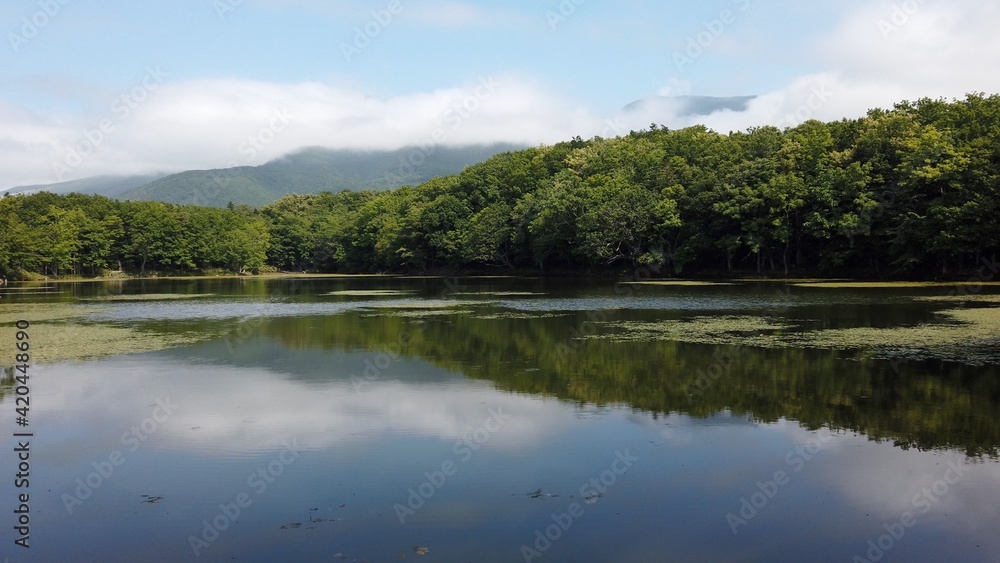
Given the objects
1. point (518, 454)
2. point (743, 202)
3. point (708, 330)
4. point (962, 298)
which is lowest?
point (518, 454)

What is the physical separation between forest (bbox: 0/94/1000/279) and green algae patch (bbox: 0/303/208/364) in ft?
136

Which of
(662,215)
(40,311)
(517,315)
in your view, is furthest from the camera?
(662,215)

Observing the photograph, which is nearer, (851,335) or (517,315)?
(851,335)

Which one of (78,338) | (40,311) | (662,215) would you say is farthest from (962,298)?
(40,311)

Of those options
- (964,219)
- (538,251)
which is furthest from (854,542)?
(538,251)

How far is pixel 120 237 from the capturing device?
92375 millimetres

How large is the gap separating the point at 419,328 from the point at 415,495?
15.7m

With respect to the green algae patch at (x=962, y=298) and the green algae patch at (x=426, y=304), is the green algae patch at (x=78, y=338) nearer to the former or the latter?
the green algae patch at (x=426, y=304)

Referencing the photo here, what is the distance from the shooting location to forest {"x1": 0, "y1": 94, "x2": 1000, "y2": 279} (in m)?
45.9

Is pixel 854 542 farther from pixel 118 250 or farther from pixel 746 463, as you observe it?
pixel 118 250

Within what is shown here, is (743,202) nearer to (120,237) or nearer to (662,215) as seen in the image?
(662,215)

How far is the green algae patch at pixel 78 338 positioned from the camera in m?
18.0

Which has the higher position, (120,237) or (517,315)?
(120,237)

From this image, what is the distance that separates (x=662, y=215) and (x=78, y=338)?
4624cm
